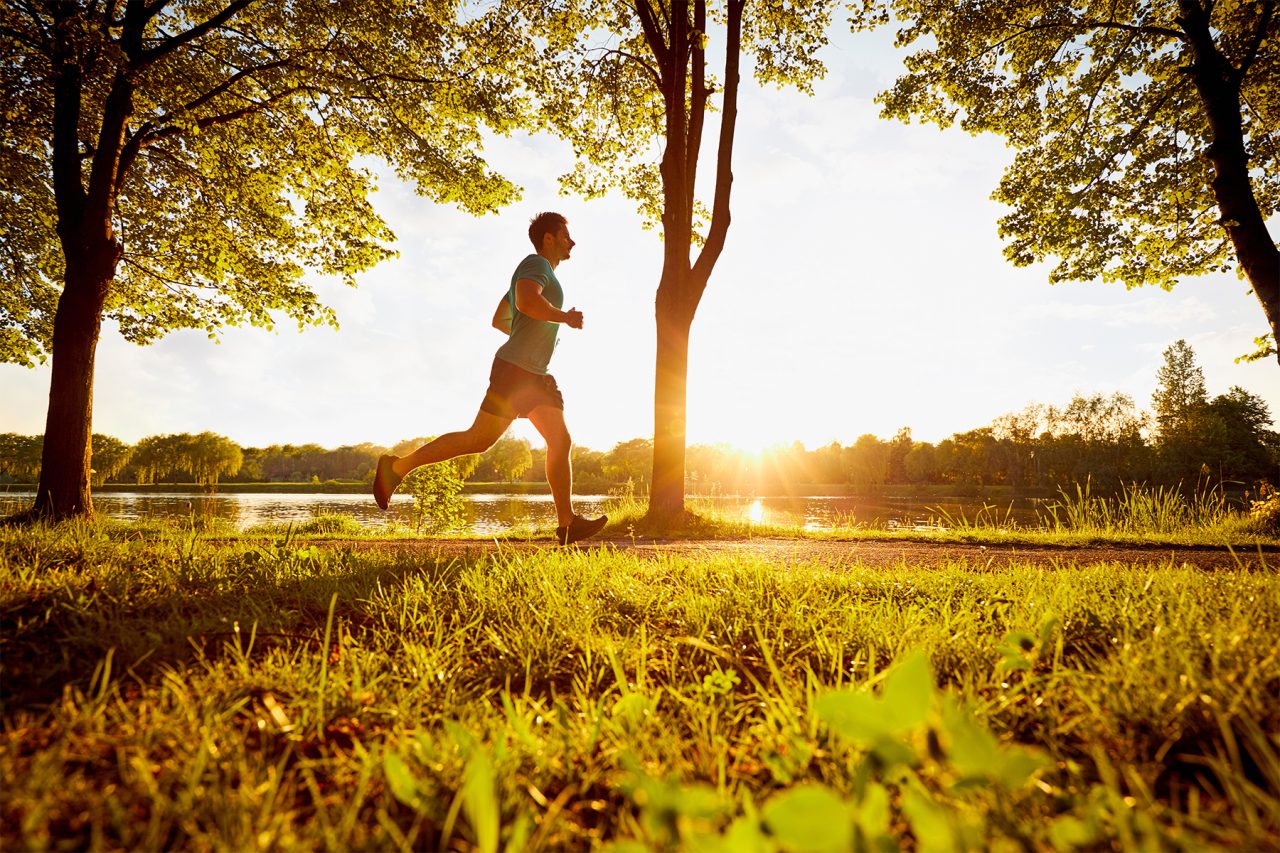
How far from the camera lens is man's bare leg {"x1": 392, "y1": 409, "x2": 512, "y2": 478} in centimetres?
406

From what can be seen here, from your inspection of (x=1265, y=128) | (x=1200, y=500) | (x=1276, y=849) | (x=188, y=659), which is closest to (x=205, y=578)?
(x=188, y=659)

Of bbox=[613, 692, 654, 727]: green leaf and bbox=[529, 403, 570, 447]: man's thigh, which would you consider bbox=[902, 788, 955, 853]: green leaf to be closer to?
bbox=[613, 692, 654, 727]: green leaf

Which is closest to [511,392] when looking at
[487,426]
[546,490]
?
[487,426]

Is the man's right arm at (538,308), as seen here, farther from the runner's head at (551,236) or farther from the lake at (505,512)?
the lake at (505,512)

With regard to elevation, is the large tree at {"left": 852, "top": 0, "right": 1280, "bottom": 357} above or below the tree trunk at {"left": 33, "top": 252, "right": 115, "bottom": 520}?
above

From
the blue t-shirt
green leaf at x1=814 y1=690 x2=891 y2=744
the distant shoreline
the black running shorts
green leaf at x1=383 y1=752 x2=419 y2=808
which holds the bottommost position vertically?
the distant shoreline

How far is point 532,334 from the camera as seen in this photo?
4156 millimetres

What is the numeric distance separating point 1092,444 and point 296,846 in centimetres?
7225

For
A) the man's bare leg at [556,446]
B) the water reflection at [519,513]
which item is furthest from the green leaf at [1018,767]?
the water reflection at [519,513]

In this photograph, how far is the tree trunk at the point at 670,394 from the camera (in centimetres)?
730

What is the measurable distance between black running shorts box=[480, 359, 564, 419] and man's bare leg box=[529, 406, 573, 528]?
3.4 inches

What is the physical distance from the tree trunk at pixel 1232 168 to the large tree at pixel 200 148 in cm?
977

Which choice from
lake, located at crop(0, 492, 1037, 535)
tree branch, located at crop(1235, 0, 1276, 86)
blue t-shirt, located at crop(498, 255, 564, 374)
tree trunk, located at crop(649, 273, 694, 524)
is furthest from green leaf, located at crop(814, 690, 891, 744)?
tree branch, located at crop(1235, 0, 1276, 86)

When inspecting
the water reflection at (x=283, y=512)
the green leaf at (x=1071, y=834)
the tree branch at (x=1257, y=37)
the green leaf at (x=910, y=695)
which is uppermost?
the tree branch at (x=1257, y=37)
